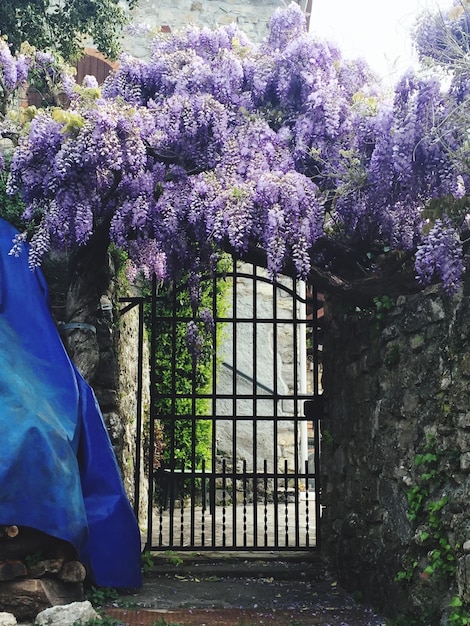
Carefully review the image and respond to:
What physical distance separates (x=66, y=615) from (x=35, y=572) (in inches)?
15.7

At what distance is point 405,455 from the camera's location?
162 inches

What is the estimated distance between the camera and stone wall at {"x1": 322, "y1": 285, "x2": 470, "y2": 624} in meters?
3.49

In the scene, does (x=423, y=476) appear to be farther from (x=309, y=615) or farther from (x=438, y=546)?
(x=309, y=615)

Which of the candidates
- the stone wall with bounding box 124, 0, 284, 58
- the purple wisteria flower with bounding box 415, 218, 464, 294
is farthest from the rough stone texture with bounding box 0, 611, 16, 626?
the stone wall with bounding box 124, 0, 284, 58

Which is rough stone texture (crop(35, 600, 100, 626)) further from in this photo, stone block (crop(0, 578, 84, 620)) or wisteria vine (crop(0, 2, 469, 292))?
wisteria vine (crop(0, 2, 469, 292))

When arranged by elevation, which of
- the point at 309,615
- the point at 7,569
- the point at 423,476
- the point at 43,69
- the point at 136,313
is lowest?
the point at 309,615

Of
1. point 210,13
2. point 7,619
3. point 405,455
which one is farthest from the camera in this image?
point 210,13

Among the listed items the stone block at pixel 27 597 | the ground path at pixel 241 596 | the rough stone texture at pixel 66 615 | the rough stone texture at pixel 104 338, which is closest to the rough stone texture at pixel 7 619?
the rough stone texture at pixel 66 615

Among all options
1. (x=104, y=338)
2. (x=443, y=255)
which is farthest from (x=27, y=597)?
(x=443, y=255)

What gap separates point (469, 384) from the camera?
342 centimetres

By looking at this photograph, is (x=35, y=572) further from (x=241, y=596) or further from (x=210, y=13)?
(x=210, y=13)

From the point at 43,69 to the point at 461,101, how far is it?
3065 millimetres

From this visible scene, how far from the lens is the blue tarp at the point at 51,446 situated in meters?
3.89

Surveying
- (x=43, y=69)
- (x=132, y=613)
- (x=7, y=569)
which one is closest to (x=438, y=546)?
(x=132, y=613)
